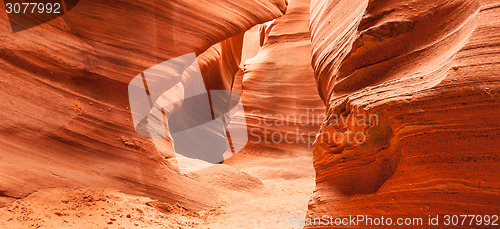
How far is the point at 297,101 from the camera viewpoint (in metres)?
10.0

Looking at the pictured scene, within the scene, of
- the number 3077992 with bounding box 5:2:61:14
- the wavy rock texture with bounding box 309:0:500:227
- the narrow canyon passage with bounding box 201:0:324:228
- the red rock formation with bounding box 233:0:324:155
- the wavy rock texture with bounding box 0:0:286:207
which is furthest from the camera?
the red rock formation with bounding box 233:0:324:155

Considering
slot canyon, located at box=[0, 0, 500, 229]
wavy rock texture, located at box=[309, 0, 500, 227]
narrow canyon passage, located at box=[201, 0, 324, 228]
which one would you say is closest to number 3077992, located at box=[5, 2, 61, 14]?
slot canyon, located at box=[0, 0, 500, 229]

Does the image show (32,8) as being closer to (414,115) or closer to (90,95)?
(90,95)

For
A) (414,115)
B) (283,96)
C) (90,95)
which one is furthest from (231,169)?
(283,96)

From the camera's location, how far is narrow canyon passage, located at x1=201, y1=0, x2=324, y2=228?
334 inches

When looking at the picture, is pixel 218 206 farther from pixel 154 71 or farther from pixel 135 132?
pixel 154 71

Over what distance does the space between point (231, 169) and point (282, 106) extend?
15.8 feet

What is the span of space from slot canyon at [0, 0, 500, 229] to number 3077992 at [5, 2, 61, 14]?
0.08m

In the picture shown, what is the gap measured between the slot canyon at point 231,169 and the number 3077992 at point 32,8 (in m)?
0.08

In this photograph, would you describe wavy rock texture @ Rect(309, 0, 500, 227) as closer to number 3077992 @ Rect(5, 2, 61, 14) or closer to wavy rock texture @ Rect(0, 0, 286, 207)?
wavy rock texture @ Rect(0, 0, 286, 207)

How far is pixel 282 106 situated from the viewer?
10.0m

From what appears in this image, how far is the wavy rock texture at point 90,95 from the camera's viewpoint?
3328 millimetres

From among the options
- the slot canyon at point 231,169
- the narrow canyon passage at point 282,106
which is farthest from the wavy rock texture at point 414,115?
the narrow canyon passage at point 282,106

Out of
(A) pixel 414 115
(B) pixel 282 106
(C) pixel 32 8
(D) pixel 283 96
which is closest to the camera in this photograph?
(A) pixel 414 115
